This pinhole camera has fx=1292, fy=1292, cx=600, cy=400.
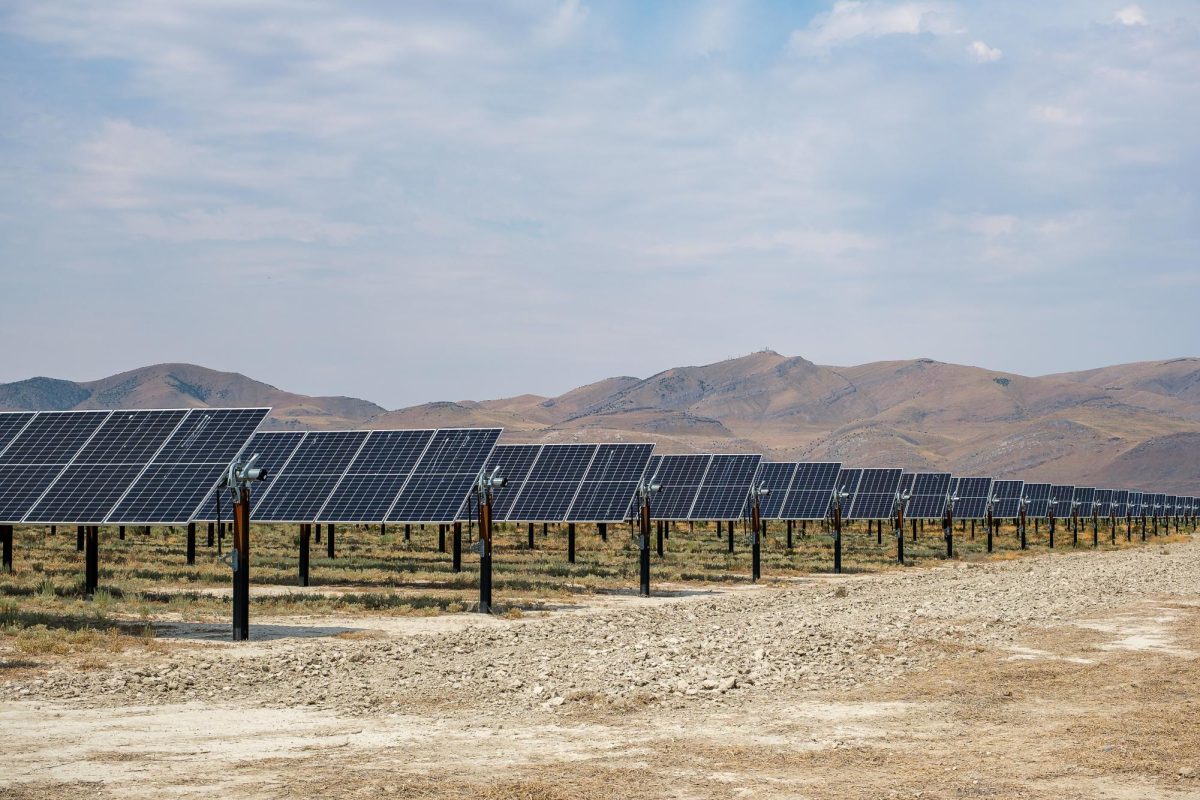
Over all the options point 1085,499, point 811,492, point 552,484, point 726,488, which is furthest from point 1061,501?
point 552,484

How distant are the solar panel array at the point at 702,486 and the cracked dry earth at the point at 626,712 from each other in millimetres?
26698

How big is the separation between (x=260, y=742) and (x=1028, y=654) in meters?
15.2

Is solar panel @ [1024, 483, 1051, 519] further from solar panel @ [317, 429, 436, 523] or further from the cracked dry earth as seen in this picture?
the cracked dry earth

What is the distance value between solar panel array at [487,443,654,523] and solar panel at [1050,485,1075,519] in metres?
58.5

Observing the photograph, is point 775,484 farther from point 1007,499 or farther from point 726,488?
point 1007,499

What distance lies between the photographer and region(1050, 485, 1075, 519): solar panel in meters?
105

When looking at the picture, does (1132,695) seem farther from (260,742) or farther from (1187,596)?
(1187,596)

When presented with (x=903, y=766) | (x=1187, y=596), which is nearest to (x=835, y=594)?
(x=1187, y=596)

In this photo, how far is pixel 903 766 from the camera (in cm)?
1452

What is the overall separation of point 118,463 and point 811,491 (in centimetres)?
4633

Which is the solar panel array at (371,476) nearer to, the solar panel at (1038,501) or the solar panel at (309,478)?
the solar panel at (309,478)

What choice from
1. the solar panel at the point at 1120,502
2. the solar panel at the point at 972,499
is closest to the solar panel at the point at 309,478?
the solar panel at the point at 972,499

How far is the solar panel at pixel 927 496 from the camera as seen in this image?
76.7 meters

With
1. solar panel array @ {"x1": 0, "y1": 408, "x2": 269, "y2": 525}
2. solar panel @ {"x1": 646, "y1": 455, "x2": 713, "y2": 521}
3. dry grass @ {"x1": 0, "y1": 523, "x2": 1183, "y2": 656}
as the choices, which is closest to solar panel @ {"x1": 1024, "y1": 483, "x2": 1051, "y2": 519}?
dry grass @ {"x1": 0, "y1": 523, "x2": 1183, "y2": 656}
